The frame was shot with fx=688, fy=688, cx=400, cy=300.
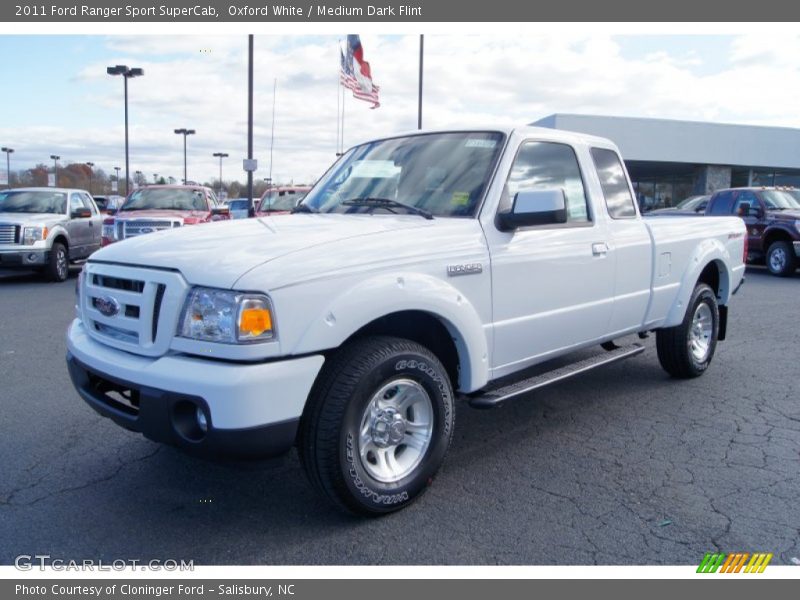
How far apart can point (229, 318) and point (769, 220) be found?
15.0m

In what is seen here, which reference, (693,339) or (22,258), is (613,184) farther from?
(22,258)

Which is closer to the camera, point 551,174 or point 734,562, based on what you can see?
point 734,562

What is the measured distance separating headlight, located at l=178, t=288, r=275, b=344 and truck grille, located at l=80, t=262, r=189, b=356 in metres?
0.10

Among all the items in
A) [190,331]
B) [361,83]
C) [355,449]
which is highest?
[361,83]

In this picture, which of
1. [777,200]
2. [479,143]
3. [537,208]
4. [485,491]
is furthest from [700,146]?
[485,491]

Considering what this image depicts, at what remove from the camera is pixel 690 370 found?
19.5 ft

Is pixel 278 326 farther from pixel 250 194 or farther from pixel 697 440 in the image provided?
pixel 250 194

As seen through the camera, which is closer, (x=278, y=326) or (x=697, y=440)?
(x=278, y=326)

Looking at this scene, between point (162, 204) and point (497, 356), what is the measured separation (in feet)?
36.6

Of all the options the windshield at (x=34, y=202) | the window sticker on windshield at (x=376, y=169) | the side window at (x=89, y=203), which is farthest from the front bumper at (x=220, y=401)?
the side window at (x=89, y=203)

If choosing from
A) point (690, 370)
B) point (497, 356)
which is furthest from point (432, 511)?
point (690, 370)

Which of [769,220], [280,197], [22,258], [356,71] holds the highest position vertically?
[356,71]

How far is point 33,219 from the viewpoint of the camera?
1291 centimetres

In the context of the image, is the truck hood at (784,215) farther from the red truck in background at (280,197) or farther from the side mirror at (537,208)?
the side mirror at (537,208)
